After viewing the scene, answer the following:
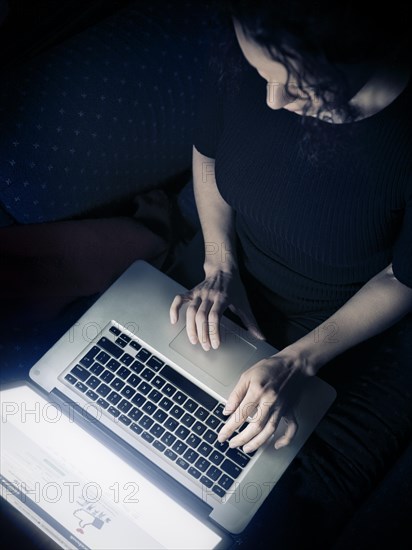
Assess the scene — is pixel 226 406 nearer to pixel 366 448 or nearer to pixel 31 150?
pixel 366 448

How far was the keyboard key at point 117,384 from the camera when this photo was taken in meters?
0.98

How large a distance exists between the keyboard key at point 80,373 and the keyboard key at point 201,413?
234 mm

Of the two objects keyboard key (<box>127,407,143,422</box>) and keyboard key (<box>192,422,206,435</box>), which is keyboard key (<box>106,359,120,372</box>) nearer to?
keyboard key (<box>127,407,143,422</box>)

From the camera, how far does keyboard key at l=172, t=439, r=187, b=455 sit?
3.06ft

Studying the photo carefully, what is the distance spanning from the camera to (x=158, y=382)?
986mm

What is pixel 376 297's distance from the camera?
955 millimetres

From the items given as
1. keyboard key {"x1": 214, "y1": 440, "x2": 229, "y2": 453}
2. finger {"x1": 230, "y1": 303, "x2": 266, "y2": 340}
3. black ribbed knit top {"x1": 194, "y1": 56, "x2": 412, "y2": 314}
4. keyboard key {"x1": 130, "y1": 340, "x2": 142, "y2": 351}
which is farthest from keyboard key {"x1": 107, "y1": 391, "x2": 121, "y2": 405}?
black ribbed knit top {"x1": 194, "y1": 56, "x2": 412, "y2": 314}

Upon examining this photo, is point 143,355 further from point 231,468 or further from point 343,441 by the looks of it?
point 343,441

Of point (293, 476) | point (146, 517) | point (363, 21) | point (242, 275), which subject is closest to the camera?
point (363, 21)

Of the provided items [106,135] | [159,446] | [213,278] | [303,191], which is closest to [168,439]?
[159,446]

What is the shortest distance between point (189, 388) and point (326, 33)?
681mm

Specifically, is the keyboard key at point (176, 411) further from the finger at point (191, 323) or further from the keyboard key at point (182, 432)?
the finger at point (191, 323)

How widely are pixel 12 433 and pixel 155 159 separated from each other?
29.0 inches

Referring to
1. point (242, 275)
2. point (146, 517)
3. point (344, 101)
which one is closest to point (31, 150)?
point (242, 275)
